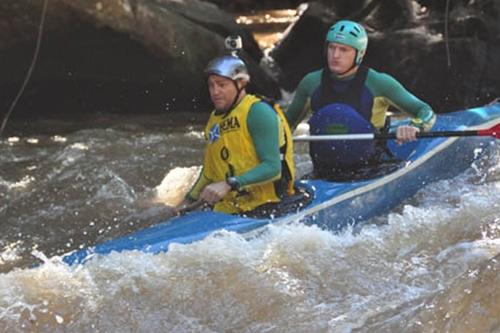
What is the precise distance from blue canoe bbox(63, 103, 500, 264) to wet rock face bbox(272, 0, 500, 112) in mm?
3575

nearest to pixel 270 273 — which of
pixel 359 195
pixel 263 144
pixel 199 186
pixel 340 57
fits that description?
pixel 263 144

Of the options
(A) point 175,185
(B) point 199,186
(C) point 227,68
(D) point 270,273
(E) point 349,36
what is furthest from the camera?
(A) point 175,185

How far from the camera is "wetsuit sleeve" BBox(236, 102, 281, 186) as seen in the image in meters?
4.39

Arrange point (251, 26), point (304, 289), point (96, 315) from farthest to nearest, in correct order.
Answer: point (251, 26), point (304, 289), point (96, 315)

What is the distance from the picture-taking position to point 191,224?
14.1 feet

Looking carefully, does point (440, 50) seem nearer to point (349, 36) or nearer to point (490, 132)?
point (490, 132)

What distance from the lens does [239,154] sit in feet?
15.0

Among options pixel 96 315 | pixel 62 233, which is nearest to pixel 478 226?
pixel 96 315

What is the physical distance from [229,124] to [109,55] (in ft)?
15.4

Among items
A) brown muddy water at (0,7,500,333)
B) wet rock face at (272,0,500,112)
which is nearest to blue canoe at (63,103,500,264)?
brown muddy water at (0,7,500,333)

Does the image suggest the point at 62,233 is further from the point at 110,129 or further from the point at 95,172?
the point at 110,129

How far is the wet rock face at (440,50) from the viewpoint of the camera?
9750 mm

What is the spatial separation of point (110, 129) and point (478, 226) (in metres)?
4.78

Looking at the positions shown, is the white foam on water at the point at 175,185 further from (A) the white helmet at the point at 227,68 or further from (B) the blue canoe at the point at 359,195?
(A) the white helmet at the point at 227,68
